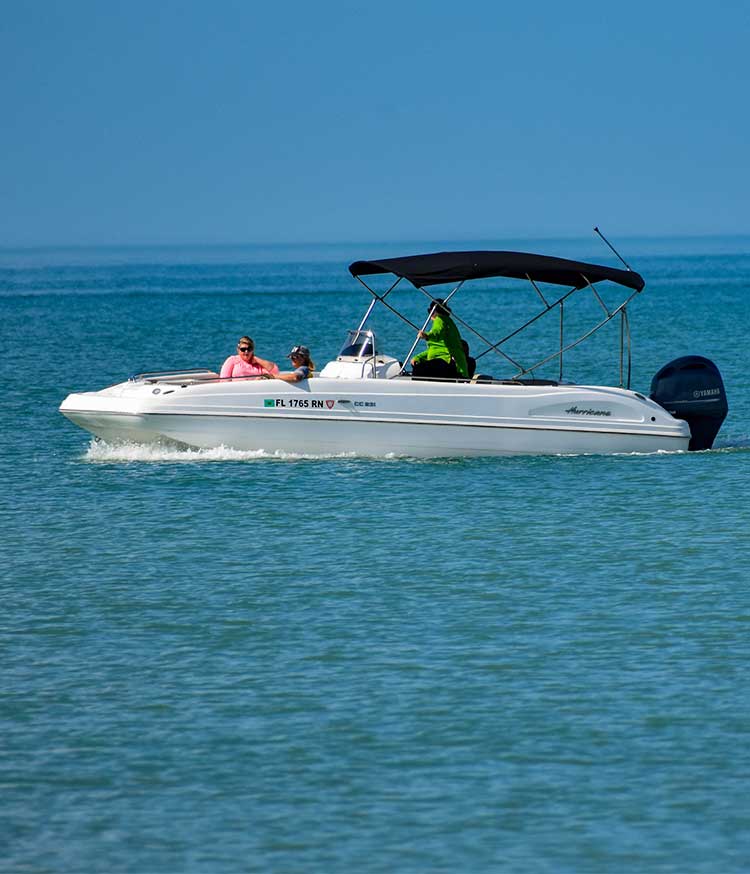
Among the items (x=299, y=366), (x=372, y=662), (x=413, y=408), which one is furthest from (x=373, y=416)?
(x=372, y=662)

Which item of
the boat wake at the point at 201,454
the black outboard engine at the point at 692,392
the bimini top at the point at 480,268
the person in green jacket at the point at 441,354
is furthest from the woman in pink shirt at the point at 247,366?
the black outboard engine at the point at 692,392

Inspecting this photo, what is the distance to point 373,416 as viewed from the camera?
751 inches

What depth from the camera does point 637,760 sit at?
30.1 feet

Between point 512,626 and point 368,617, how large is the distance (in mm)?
1148

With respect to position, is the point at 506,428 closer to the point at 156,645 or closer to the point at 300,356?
the point at 300,356

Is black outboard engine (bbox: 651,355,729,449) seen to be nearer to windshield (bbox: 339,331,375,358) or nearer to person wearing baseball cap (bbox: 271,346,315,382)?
windshield (bbox: 339,331,375,358)

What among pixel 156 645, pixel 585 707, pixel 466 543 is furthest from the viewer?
pixel 466 543

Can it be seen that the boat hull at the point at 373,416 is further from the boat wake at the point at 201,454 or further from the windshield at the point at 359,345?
the windshield at the point at 359,345

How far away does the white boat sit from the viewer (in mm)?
18938

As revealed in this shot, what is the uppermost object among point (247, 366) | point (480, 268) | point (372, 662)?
point (480, 268)

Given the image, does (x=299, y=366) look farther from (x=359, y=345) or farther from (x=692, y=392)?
(x=692, y=392)

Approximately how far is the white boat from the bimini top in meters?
0.02

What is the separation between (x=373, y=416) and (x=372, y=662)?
8100 mm

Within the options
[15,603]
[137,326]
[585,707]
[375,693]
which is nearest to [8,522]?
[15,603]
